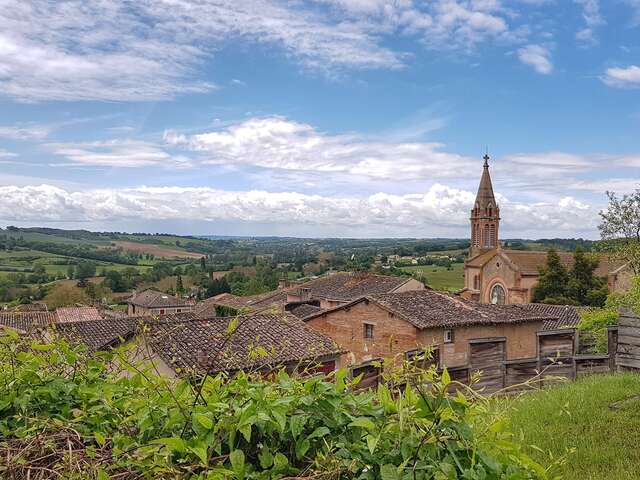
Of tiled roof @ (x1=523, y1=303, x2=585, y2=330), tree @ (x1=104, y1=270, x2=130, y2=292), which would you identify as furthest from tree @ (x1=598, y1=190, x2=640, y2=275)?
tree @ (x1=104, y1=270, x2=130, y2=292)

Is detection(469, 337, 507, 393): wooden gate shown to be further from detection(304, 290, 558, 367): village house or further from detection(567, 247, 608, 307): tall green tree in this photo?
detection(567, 247, 608, 307): tall green tree

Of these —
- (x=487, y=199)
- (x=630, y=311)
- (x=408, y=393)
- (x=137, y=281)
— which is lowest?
(x=137, y=281)

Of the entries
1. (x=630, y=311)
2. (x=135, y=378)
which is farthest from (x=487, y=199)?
(x=135, y=378)

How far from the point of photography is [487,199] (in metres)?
59.4

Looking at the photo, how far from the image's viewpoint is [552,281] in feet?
144

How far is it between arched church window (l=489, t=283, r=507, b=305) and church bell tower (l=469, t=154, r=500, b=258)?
9268 millimetres

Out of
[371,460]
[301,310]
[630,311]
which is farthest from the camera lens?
[301,310]

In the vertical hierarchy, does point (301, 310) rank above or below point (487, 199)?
below

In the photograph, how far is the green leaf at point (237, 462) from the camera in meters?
1.87

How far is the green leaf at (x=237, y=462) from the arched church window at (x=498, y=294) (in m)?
49.8

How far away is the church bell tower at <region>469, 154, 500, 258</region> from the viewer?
5903cm

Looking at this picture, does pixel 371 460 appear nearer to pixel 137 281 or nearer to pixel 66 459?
pixel 66 459

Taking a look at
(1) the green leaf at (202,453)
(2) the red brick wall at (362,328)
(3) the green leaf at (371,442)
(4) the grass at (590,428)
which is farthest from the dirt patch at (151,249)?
(3) the green leaf at (371,442)

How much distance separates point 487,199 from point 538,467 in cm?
6047
